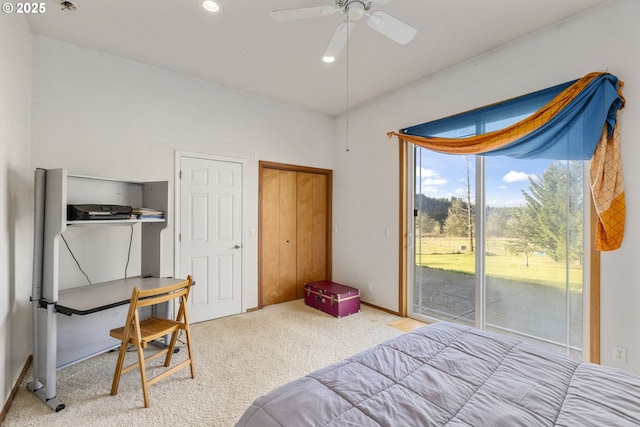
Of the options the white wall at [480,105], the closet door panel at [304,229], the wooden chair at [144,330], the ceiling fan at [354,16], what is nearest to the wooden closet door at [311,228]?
the closet door panel at [304,229]

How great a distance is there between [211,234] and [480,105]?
3292 mm

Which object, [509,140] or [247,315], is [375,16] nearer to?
[509,140]

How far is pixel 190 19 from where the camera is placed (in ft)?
7.94

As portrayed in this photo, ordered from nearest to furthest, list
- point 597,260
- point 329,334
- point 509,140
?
point 597,260, point 509,140, point 329,334

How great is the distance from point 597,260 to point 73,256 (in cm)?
439

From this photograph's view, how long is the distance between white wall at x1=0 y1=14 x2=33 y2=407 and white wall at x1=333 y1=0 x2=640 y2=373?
349 cm

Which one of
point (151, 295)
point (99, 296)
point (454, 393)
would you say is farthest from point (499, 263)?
point (99, 296)

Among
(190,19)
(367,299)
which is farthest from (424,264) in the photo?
(190,19)

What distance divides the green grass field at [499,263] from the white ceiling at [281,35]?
1.93m

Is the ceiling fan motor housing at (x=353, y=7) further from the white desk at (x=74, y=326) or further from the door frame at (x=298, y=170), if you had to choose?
the white desk at (x=74, y=326)

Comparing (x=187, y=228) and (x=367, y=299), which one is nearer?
(x=187, y=228)

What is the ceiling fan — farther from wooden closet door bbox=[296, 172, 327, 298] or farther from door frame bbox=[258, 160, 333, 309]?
wooden closet door bbox=[296, 172, 327, 298]

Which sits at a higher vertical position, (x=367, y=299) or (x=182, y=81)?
(x=182, y=81)

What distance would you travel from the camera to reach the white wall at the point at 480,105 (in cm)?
214
